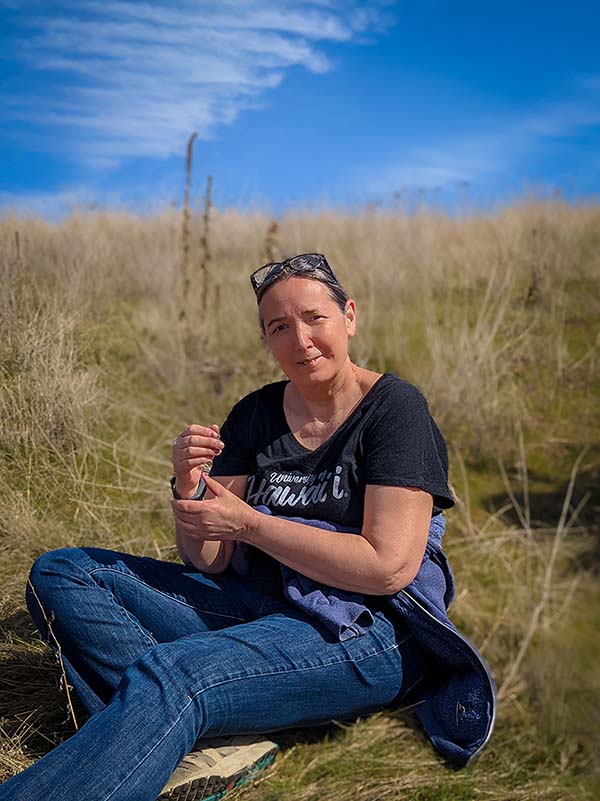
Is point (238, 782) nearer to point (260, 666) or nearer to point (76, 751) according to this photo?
point (260, 666)

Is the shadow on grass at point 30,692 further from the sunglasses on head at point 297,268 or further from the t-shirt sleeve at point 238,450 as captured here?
the sunglasses on head at point 297,268

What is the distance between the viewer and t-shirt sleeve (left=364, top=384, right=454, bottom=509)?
1730 mm

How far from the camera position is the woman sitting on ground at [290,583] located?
1699mm

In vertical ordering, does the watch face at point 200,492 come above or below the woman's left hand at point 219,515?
above

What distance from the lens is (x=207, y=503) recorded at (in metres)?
1.81

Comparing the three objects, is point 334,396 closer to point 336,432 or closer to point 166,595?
point 336,432

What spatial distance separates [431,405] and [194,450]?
2766 millimetres

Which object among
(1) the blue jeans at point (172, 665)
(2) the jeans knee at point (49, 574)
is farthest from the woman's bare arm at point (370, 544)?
(2) the jeans knee at point (49, 574)

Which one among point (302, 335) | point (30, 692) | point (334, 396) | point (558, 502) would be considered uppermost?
point (302, 335)

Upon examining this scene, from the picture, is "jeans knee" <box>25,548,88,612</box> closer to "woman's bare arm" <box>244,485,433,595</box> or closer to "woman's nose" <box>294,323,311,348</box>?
"woman's bare arm" <box>244,485,433,595</box>

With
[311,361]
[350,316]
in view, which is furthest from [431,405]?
[311,361]

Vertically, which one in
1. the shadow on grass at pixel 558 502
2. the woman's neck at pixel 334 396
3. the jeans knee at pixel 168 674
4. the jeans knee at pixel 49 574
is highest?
the woman's neck at pixel 334 396

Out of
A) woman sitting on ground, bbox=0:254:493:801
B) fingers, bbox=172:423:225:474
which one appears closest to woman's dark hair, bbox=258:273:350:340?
woman sitting on ground, bbox=0:254:493:801

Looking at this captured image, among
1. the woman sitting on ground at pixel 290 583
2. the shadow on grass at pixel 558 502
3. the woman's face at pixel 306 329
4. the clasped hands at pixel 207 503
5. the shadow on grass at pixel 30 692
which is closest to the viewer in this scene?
the woman sitting on ground at pixel 290 583
